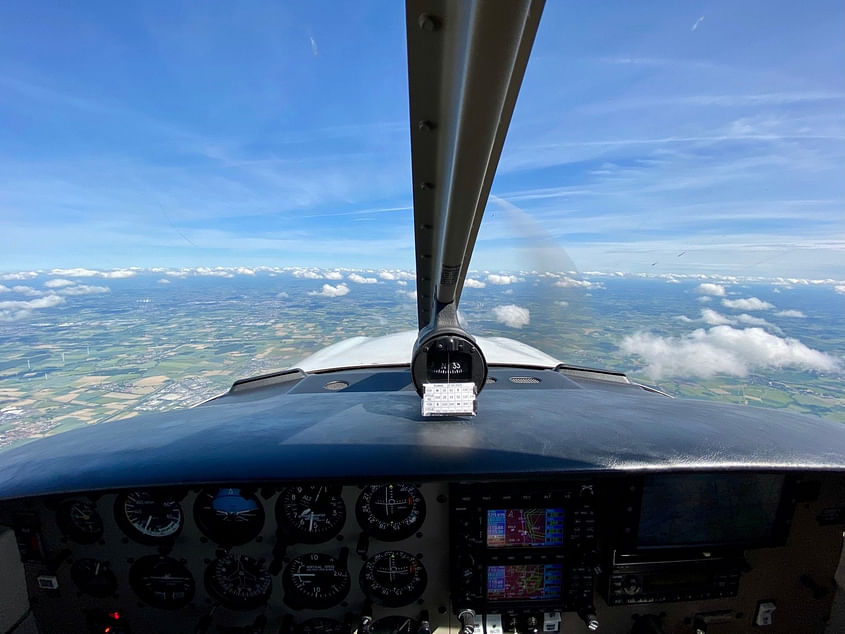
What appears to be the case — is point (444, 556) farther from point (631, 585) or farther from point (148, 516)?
point (148, 516)

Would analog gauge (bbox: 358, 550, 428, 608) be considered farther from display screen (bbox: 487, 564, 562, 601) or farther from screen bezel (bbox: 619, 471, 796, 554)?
screen bezel (bbox: 619, 471, 796, 554)

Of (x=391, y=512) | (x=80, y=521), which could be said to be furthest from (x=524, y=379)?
(x=80, y=521)

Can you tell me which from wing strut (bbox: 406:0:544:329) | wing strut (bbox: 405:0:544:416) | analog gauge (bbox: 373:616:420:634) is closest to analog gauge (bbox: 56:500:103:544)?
analog gauge (bbox: 373:616:420:634)

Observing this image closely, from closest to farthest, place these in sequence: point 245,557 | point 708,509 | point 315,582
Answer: point 708,509, point 245,557, point 315,582

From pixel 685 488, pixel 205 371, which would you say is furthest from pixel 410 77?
pixel 205 371

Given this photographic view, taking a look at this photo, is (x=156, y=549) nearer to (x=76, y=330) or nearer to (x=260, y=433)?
(x=260, y=433)
